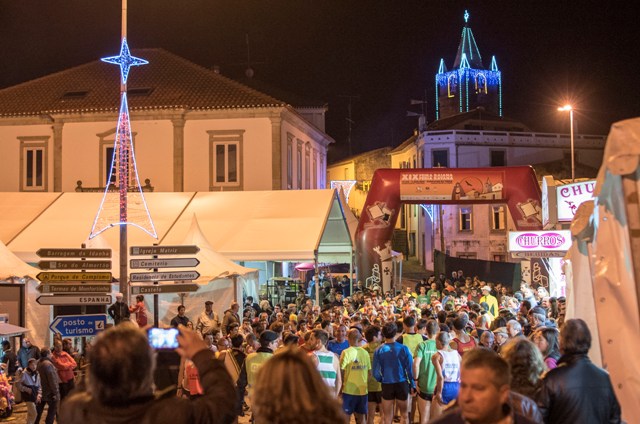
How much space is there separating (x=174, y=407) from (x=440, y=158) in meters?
49.8

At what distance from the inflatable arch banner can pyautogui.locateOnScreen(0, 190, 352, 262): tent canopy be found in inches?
43.2

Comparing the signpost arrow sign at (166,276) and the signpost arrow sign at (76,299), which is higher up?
the signpost arrow sign at (166,276)

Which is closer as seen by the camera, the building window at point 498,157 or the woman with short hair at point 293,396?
the woman with short hair at point 293,396

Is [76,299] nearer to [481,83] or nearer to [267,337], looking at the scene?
[267,337]

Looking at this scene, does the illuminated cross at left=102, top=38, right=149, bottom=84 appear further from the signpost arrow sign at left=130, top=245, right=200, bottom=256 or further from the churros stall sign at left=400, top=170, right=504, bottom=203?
the churros stall sign at left=400, top=170, right=504, bottom=203

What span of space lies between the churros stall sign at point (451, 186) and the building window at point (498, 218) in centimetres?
1931

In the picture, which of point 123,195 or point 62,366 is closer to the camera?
point 62,366

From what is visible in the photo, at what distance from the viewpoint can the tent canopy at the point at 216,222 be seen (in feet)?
73.6

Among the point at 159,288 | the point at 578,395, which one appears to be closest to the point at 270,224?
the point at 159,288

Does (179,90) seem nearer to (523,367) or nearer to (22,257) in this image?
(22,257)

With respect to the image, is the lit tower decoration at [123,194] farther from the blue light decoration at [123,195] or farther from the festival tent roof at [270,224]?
the festival tent roof at [270,224]

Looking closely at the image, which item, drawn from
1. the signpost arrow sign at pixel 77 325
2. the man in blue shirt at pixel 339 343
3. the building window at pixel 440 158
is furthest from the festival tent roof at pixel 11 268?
the building window at pixel 440 158

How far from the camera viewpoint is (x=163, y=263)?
12.7m

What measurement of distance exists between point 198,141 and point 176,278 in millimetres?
21622
